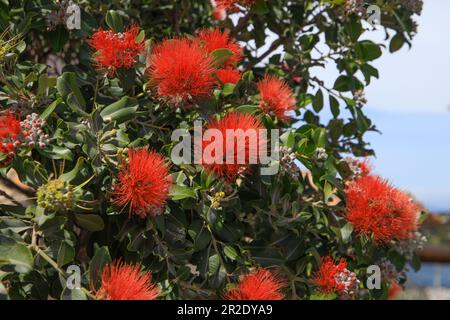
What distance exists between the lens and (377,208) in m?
1.49

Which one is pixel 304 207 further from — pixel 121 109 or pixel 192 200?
pixel 121 109

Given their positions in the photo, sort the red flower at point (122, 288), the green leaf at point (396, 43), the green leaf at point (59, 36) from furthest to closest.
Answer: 1. the green leaf at point (396, 43)
2. the green leaf at point (59, 36)
3. the red flower at point (122, 288)

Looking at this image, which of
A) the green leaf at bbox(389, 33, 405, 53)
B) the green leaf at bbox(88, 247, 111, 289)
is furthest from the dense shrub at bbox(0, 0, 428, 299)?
the green leaf at bbox(389, 33, 405, 53)

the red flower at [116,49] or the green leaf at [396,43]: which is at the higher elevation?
the green leaf at [396,43]

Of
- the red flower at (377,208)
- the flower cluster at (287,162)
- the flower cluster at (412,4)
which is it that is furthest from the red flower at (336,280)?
the flower cluster at (412,4)

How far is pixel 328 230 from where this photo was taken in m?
1.59

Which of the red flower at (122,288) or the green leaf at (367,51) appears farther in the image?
the green leaf at (367,51)

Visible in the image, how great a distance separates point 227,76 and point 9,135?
1.71 feet

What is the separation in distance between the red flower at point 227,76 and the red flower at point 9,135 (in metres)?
0.48

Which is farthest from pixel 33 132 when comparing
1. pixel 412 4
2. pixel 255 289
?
pixel 412 4

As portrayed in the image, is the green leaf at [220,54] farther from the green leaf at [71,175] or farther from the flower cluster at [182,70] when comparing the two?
the green leaf at [71,175]

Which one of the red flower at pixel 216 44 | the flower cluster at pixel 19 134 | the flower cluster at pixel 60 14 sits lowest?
the flower cluster at pixel 19 134

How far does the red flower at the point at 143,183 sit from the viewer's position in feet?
3.84
